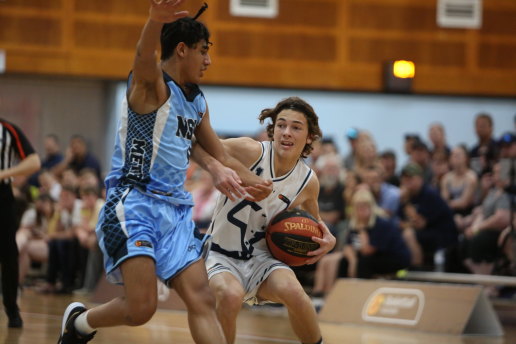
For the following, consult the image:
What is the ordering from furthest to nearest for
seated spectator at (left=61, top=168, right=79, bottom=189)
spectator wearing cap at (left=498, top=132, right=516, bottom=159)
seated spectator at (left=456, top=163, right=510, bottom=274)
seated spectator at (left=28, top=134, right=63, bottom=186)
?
seated spectator at (left=28, top=134, right=63, bottom=186) → seated spectator at (left=61, top=168, right=79, bottom=189) → spectator wearing cap at (left=498, top=132, right=516, bottom=159) → seated spectator at (left=456, top=163, right=510, bottom=274)

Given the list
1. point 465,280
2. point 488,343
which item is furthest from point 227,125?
point 488,343

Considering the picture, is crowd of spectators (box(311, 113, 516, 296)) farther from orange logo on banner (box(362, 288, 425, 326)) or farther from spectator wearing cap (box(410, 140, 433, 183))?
orange logo on banner (box(362, 288, 425, 326))

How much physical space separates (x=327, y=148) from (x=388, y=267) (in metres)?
2.88

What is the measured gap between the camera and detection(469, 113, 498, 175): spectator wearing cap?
11516mm

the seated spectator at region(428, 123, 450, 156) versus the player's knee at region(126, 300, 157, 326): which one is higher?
the seated spectator at region(428, 123, 450, 156)

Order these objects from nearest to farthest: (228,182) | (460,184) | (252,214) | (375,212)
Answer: (228,182), (252,214), (375,212), (460,184)

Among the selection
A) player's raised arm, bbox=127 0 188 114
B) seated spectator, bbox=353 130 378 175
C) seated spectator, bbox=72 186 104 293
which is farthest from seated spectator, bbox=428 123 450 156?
player's raised arm, bbox=127 0 188 114

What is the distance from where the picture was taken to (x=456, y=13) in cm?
1588

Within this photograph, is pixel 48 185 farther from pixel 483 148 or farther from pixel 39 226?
pixel 483 148

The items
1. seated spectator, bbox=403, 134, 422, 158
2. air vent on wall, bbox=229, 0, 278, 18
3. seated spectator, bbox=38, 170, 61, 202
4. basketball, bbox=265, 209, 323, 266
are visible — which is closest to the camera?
basketball, bbox=265, 209, 323, 266

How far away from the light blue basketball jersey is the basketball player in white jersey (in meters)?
0.86

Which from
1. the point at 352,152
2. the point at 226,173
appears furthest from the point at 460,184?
the point at 226,173

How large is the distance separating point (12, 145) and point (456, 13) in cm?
1050

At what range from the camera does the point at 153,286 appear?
Answer: 14.2 ft
